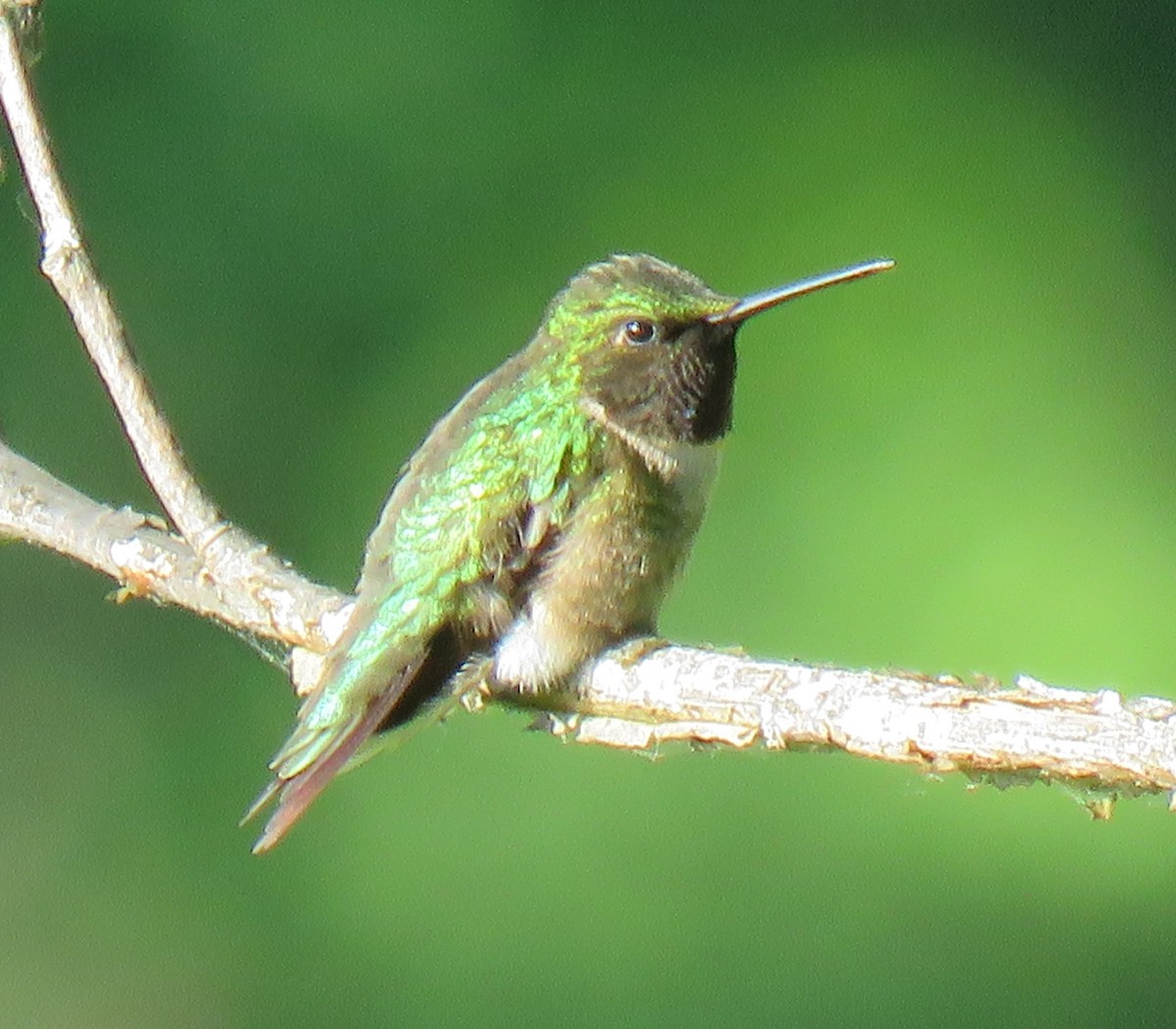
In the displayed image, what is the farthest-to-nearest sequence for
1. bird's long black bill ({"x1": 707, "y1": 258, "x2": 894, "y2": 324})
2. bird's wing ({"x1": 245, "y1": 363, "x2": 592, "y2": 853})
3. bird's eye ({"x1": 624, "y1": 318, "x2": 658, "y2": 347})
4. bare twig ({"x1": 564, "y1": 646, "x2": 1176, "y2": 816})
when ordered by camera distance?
1. bird's eye ({"x1": 624, "y1": 318, "x2": 658, "y2": 347})
2. bird's long black bill ({"x1": 707, "y1": 258, "x2": 894, "y2": 324})
3. bird's wing ({"x1": 245, "y1": 363, "x2": 592, "y2": 853})
4. bare twig ({"x1": 564, "y1": 646, "x2": 1176, "y2": 816})

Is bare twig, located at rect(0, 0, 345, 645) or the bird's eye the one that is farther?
the bird's eye

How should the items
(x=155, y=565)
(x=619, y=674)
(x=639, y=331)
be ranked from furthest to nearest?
(x=639, y=331), (x=155, y=565), (x=619, y=674)

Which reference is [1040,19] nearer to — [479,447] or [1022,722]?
[479,447]

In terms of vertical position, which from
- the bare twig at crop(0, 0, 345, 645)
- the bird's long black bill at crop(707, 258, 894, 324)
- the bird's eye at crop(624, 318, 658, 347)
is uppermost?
the bird's long black bill at crop(707, 258, 894, 324)

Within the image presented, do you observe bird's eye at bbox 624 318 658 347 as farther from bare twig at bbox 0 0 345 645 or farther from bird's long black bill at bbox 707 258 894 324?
bare twig at bbox 0 0 345 645

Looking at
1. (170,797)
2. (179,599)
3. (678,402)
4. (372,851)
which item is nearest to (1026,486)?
(372,851)

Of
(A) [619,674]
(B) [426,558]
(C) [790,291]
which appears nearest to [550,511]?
(B) [426,558]

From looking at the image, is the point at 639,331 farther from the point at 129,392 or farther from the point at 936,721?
the point at 936,721

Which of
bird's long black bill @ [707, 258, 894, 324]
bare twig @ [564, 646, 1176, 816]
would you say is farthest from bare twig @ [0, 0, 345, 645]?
bird's long black bill @ [707, 258, 894, 324]
